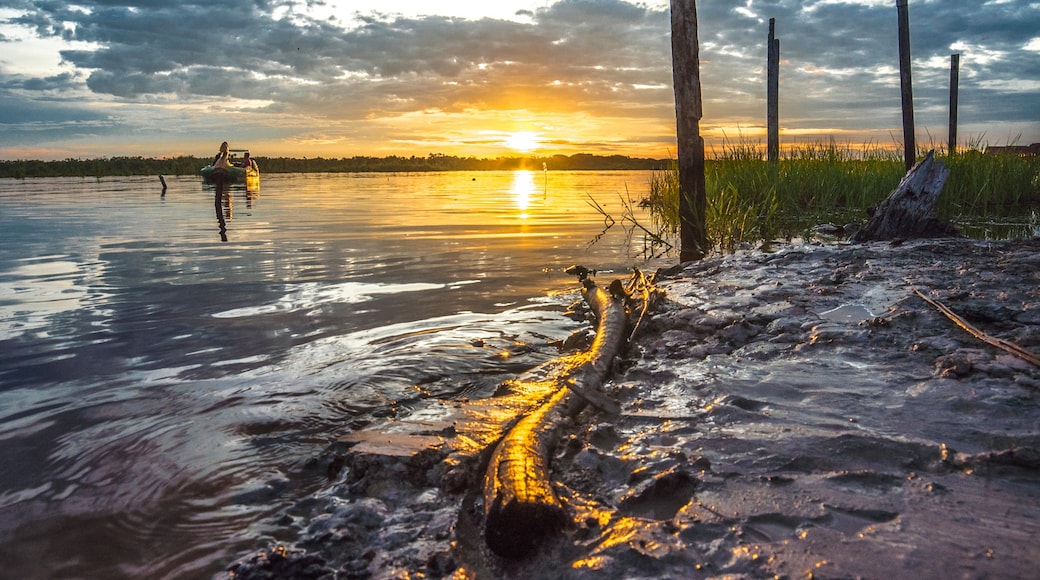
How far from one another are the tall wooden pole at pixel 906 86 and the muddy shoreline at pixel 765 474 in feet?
42.5

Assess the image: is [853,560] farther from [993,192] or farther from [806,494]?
[993,192]

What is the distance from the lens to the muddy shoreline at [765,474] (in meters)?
1.75

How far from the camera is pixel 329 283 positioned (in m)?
7.01

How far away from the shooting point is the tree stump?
7711mm

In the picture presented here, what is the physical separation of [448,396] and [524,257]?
5591 mm

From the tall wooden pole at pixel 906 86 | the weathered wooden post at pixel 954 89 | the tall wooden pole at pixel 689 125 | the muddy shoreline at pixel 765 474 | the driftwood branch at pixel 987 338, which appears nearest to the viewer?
the muddy shoreline at pixel 765 474

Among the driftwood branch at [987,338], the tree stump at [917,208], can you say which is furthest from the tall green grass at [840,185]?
the driftwood branch at [987,338]

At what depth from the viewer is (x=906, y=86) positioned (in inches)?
584

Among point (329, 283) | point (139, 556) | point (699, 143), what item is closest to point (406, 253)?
point (329, 283)

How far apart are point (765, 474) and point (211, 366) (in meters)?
3.50

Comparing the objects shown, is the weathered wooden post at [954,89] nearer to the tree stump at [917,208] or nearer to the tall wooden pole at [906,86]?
the tall wooden pole at [906,86]

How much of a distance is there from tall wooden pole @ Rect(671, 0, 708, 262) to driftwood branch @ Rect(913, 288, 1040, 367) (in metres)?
4.36

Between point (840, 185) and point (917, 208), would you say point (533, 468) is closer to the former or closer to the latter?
point (917, 208)

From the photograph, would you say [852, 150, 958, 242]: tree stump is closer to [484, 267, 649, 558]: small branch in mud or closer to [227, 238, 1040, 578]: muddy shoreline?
[227, 238, 1040, 578]: muddy shoreline
